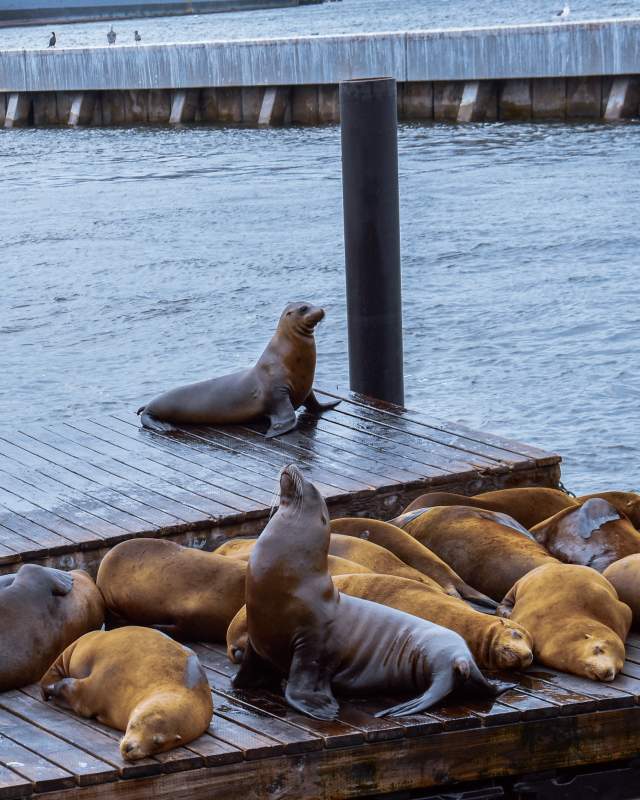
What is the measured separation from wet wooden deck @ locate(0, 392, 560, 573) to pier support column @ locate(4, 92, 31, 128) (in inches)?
933

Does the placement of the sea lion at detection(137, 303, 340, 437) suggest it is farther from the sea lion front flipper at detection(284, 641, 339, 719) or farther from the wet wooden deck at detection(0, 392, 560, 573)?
the sea lion front flipper at detection(284, 641, 339, 719)

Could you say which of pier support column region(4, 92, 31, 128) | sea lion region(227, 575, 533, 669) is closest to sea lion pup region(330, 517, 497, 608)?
sea lion region(227, 575, 533, 669)

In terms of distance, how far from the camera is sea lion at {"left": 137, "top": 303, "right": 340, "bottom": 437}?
6477 mm

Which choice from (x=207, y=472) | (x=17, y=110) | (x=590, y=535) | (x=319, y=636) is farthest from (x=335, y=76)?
(x=319, y=636)

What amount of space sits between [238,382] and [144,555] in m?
2.09

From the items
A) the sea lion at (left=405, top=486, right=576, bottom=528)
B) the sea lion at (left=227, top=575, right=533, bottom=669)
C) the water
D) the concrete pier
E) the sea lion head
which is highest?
the water

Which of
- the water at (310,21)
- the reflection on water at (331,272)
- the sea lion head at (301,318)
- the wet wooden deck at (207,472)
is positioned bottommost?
the reflection on water at (331,272)

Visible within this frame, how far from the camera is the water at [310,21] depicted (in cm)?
6631

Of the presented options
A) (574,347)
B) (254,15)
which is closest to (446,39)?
(574,347)

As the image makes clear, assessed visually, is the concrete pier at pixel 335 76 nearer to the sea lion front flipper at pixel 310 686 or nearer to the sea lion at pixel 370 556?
the sea lion at pixel 370 556

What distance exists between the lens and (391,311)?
6.96m

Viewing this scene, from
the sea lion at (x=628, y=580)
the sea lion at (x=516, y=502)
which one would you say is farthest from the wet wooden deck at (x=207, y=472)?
the sea lion at (x=628, y=580)

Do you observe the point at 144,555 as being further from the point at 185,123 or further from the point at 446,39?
the point at 185,123

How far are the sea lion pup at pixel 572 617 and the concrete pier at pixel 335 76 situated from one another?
18531 mm
